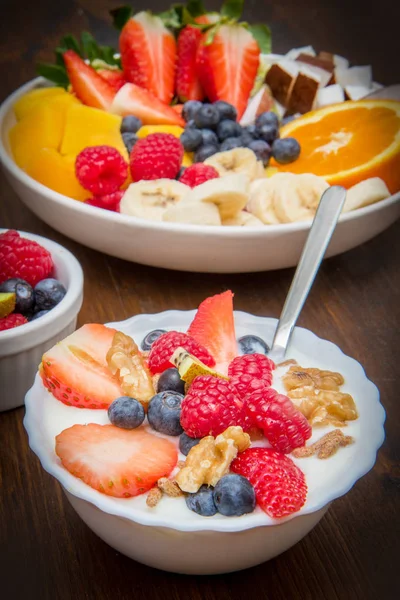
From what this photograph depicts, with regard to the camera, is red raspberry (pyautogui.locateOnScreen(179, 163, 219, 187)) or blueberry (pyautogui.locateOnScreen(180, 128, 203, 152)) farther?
blueberry (pyautogui.locateOnScreen(180, 128, 203, 152))

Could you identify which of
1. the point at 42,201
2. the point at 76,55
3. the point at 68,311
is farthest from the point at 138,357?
the point at 76,55

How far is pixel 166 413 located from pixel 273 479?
129 millimetres

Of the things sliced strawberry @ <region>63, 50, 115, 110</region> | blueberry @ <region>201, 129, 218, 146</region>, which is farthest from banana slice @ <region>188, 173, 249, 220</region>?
sliced strawberry @ <region>63, 50, 115, 110</region>

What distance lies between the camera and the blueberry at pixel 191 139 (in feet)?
4.46

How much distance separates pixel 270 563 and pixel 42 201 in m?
0.72

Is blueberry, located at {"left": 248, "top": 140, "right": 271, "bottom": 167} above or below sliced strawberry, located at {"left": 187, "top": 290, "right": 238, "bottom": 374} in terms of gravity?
below

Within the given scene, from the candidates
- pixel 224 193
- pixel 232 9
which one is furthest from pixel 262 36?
pixel 224 193

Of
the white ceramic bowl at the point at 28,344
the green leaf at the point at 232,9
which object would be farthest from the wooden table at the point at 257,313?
the green leaf at the point at 232,9

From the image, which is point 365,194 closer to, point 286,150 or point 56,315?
point 286,150

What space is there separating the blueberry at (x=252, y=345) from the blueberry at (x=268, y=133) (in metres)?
0.66

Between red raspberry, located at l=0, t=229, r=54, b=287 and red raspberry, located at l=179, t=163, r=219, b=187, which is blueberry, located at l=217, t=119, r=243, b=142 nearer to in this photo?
red raspberry, located at l=179, t=163, r=219, b=187

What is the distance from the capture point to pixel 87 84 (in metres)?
1.49

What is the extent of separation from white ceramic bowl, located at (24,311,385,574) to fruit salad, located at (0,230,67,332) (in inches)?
8.2

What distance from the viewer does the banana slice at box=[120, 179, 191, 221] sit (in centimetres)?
119
